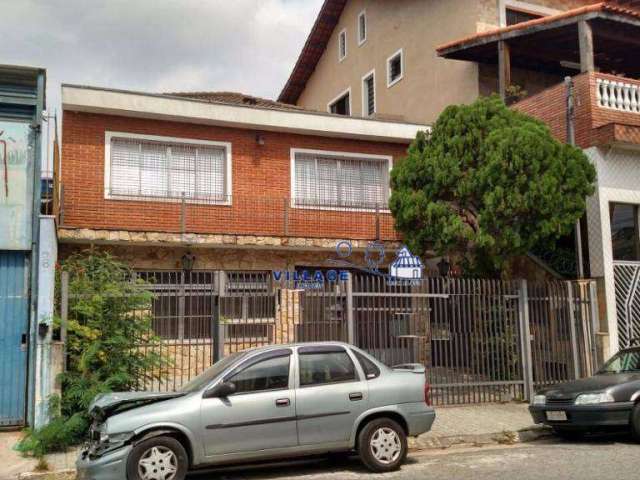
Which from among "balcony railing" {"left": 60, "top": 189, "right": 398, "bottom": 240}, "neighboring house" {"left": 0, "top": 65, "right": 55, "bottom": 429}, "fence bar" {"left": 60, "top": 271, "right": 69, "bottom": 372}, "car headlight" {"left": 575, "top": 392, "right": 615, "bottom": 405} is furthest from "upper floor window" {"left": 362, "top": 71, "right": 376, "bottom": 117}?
"car headlight" {"left": 575, "top": 392, "right": 615, "bottom": 405}

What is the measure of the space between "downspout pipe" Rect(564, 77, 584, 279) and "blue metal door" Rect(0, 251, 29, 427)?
10.3 meters

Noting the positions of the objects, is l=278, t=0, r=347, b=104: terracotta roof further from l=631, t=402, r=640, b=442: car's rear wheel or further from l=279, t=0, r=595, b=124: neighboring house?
Result: l=631, t=402, r=640, b=442: car's rear wheel

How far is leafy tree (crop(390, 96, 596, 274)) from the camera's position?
1250 cm

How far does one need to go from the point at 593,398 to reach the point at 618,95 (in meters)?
8.04

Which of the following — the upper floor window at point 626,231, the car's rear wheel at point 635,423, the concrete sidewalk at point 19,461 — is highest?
the upper floor window at point 626,231

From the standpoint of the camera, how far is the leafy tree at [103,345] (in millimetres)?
9391

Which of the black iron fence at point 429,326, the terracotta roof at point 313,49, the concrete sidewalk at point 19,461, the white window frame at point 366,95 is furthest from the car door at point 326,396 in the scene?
the terracotta roof at point 313,49

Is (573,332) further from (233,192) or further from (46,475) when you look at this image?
(46,475)

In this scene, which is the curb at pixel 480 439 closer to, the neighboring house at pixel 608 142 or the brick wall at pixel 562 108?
the neighboring house at pixel 608 142

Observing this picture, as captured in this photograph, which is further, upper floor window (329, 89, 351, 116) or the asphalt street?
upper floor window (329, 89, 351, 116)

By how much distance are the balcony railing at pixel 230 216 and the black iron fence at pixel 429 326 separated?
2.66 metres

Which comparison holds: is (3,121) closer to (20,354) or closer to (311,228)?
(20,354)

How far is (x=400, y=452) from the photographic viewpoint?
7.83 meters

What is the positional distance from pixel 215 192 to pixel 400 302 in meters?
5.94
